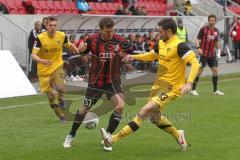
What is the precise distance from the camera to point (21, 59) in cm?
2308

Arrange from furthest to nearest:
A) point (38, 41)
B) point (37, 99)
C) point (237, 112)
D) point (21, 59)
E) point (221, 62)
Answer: point (221, 62), point (21, 59), point (37, 99), point (237, 112), point (38, 41)

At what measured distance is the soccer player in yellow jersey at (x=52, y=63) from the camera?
43.8 feet

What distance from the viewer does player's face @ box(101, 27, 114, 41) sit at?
33.7 feet

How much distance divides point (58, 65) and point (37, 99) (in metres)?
4.72

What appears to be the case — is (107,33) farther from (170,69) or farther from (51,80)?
(51,80)

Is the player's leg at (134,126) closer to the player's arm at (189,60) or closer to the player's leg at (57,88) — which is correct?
the player's arm at (189,60)

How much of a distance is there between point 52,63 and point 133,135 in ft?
9.04

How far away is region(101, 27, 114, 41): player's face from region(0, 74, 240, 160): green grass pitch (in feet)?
5.73

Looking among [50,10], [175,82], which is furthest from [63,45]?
[50,10]

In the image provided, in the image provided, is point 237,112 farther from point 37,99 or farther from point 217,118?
point 37,99

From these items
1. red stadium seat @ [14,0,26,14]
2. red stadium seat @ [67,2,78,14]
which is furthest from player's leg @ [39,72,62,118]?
red stadium seat @ [67,2,78,14]

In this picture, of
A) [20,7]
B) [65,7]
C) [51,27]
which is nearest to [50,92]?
[51,27]

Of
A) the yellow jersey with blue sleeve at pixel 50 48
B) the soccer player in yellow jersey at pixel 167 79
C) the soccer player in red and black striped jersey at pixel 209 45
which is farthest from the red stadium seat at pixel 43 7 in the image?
the soccer player in yellow jersey at pixel 167 79

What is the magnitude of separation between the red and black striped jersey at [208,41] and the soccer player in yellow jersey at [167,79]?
9.00m
